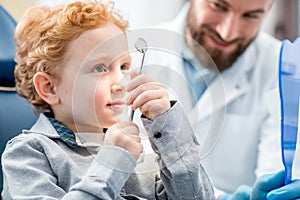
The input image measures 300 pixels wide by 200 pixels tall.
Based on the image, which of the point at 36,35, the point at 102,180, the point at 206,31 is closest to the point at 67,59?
the point at 36,35

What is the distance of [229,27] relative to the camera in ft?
5.21

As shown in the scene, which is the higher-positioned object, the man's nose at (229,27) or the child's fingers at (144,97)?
the child's fingers at (144,97)

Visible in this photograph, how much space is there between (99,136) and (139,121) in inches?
3.2

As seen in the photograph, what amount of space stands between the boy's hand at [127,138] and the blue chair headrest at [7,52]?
0.46m

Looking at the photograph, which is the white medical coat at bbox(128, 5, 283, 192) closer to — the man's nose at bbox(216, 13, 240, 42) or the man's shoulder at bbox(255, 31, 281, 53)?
the man's shoulder at bbox(255, 31, 281, 53)

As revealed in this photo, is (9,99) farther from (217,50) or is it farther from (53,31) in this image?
(217,50)

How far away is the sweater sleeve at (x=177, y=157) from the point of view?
0.81m

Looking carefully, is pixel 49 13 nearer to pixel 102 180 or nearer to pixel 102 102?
pixel 102 102

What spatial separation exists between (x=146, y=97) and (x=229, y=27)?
Result: 33.6 inches

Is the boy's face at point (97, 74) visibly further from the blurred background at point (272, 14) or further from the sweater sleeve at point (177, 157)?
the blurred background at point (272, 14)

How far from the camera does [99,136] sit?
85 centimetres

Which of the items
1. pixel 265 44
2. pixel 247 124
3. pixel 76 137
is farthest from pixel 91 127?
pixel 265 44

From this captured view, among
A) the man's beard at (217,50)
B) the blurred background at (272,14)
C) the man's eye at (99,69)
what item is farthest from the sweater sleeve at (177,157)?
the blurred background at (272,14)

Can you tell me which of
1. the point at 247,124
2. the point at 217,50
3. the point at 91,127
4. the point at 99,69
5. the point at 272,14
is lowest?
the point at 247,124
